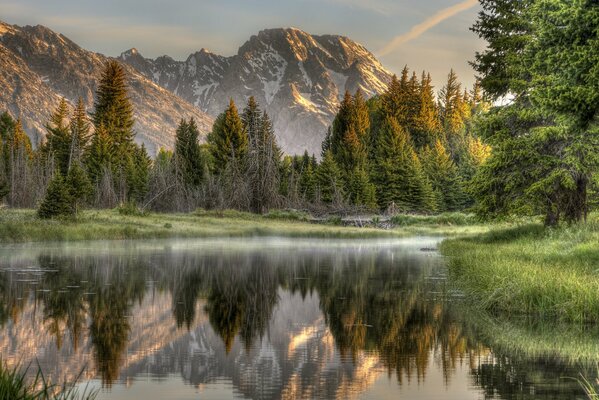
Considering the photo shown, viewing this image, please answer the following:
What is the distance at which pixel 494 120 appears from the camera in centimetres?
3022

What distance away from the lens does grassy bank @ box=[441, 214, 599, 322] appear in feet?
47.4

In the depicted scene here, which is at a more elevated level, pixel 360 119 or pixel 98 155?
pixel 360 119

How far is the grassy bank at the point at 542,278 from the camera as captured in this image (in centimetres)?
1444

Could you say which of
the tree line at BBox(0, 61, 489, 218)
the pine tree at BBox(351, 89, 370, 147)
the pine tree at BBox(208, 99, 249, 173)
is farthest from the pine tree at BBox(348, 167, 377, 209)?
the pine tree at BBox(208, 99, 249, 173)

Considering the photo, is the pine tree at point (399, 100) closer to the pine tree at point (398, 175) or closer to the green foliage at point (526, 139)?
the pine tree at point (398, 175)

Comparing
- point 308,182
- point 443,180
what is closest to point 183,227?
point 308,182

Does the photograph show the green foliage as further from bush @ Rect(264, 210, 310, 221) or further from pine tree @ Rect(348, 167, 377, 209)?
pine tree @ Rect(348, 167, 377, 209)

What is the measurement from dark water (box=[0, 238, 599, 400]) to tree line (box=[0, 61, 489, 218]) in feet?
121

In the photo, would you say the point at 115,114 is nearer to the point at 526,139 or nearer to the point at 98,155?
the point at 98,155

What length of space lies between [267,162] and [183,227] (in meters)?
15.5

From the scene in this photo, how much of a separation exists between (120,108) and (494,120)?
7345cm

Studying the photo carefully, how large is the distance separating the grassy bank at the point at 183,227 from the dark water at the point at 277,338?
18.1m

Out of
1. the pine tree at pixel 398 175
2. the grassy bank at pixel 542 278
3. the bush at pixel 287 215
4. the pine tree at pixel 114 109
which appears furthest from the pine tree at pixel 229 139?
the grassy bank at pixel 542 278

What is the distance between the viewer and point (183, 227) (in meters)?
51.3
